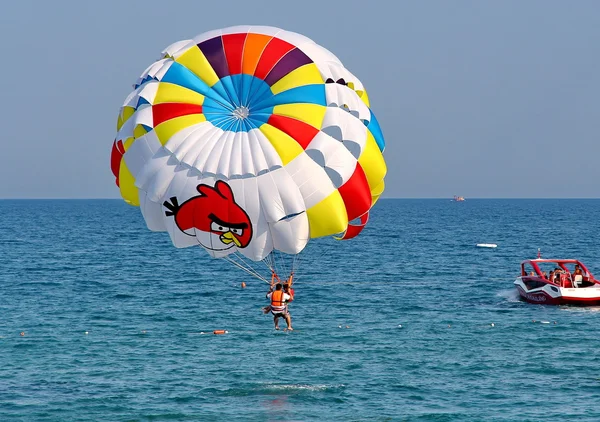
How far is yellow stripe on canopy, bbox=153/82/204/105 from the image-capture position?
1212 inches

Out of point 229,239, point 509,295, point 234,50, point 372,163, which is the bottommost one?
point 509,295

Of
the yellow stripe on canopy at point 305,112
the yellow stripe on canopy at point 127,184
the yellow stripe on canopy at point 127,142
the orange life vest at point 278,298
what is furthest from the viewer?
the yellow stripe on canopy at point 127,184

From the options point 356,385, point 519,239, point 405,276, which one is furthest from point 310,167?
point 519,239

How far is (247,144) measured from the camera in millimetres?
29953

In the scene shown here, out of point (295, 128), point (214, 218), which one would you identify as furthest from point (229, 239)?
point (295, 128)

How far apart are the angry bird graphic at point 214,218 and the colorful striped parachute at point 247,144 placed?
4cm

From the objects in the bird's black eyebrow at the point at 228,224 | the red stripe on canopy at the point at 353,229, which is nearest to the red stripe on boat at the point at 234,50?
the bird's black eyebrow at the point at 228,224

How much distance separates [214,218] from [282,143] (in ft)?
11.0

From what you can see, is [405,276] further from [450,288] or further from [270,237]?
[270,237]

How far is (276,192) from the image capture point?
30.1 m

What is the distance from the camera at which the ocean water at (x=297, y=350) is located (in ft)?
116

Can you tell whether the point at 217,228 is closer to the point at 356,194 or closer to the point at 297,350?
the point at 356,194

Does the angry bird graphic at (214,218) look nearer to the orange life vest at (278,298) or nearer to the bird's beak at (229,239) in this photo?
the bird's beak at (229,239)

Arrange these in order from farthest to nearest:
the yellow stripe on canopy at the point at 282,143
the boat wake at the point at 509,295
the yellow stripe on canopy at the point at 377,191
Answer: the boat wake at the point at 509,295
the yellow stripe on canopy at the point at 377,191
the yellow stripe on canopy at the point at 282,143
